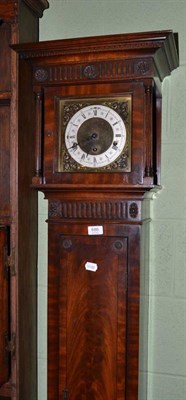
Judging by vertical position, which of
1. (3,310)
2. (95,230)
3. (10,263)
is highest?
(95,230)

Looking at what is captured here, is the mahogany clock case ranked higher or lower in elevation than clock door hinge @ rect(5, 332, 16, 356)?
higher

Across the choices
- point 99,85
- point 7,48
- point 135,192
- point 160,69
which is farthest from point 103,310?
point 7,48

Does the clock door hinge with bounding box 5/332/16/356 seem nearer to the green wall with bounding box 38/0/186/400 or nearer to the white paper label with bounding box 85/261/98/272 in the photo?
the white paper label with bounding box 85/261/98/272

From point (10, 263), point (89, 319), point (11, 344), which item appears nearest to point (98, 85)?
point (10, 263)

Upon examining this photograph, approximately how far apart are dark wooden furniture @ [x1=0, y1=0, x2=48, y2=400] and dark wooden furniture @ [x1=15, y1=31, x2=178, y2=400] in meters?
0.11

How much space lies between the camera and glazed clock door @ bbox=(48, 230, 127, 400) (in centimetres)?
161

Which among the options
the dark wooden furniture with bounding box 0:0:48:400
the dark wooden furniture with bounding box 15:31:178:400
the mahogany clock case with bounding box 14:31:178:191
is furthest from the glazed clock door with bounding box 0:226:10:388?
the mahogany clock case with bounding box 14:31:178:191

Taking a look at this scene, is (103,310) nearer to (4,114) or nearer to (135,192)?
(135,192)

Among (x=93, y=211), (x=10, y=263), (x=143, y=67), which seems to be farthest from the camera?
(x=10, y=263)

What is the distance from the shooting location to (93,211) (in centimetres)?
162

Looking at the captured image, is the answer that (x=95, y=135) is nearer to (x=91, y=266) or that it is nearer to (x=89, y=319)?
(x=91, y=266)

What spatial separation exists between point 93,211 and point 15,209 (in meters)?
0.34

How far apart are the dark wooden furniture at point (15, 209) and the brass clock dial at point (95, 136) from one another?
0.25 meters

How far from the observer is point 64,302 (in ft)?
5.48
